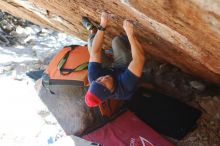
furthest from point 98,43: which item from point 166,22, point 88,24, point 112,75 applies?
point 166,22

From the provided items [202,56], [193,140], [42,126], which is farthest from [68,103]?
[202,56]

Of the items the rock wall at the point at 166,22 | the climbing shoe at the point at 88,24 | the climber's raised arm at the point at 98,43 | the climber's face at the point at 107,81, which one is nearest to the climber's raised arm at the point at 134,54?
the rock wall at the point at 166,22

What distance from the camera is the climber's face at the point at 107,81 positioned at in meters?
3.63

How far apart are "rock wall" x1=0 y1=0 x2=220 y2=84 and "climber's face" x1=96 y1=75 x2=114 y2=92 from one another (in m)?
0.71

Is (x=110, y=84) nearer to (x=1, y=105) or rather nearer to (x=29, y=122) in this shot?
(x=29, y=122)

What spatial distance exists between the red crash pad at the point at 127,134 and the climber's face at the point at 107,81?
0.94 m

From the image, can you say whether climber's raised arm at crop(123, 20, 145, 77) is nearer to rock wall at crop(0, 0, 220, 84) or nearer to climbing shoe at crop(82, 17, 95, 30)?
rock wall at crop(0, 0, 220, 84)

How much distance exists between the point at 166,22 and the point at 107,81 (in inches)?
39.2

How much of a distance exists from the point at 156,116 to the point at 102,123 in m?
0.78

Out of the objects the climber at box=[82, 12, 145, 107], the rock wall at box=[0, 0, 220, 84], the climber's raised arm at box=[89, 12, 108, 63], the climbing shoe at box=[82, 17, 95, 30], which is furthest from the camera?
the climbing shoe at box=[82, 17, 95, 30]

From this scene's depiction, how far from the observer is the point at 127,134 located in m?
4.43

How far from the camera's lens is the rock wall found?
2.46 meters

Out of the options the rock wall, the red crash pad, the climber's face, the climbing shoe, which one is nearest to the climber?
the climber's face

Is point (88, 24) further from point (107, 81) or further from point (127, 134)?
point (127, 134)
